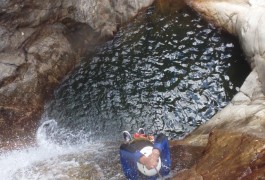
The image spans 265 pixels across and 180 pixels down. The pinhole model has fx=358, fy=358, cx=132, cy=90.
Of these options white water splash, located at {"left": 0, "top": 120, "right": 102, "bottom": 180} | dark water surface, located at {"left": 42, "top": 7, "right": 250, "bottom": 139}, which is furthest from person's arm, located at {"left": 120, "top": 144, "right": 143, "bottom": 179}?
dark water surface, located at {"left": 42, "top": 7, "right": 250, "bottom": 139}

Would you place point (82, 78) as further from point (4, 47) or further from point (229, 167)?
point (229, 167)

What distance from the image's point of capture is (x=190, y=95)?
11.5 meters

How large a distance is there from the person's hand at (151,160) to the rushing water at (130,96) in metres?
1.56

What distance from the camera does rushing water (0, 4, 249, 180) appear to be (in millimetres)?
9742

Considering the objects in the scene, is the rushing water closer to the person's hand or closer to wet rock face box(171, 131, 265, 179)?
the person's hand

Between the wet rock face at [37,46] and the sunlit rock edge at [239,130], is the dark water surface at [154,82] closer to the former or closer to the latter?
the wet rock face at [37,46]

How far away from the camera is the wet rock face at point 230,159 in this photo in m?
6.59

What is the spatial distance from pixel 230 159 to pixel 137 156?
6.08 feet

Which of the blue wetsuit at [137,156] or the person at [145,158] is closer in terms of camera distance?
the person at [145,158]

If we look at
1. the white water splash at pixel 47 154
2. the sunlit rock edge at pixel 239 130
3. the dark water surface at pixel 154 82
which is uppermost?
the sunlit rock edge at pixel 239 130

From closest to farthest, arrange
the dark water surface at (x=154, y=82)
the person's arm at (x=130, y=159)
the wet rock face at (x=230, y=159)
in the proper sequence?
the wet rock face at (x=230, y=159) → the person's arm at (x=130, y=159) → the dark water surface at (x=154, y=82)

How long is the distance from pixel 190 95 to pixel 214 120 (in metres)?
1.72

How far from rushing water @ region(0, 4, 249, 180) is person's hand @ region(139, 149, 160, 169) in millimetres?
1564

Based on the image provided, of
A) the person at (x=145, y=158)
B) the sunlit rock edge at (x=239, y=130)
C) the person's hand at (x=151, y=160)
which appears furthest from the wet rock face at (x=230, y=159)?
the person's hand at (x=151, y=160)
